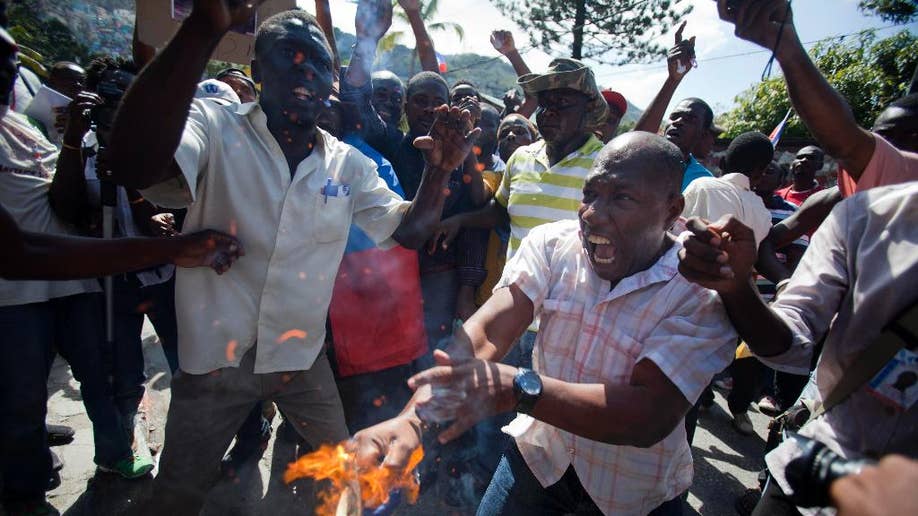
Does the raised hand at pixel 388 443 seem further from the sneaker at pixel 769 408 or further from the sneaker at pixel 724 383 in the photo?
the sneaker at pixel 724 383

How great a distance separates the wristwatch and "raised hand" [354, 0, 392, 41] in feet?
12.4

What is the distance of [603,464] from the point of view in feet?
6.34

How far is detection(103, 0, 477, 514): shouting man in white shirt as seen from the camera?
2.15 metres

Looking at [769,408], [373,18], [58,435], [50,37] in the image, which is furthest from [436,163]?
[50,37]

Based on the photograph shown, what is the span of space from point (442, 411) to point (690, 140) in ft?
12.2

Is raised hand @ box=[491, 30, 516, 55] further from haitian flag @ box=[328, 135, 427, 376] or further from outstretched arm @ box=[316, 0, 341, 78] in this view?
haitian flag @ box=[328, 135, 427, 376]

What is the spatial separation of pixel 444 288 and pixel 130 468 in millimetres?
2618

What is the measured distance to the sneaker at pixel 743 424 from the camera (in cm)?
471

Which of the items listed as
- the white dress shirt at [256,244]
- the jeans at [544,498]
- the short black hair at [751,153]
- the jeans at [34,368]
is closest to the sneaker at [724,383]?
the short black hair at [751,153]

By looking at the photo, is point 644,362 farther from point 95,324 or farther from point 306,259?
point 95,324

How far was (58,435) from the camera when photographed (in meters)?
3.57

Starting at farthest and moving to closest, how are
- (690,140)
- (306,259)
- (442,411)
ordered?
(690,140), (306,259), (442,411)

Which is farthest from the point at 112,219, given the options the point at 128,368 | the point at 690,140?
the point at 690,140

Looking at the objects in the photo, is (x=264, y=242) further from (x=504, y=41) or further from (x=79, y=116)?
(x=504, y=41)
